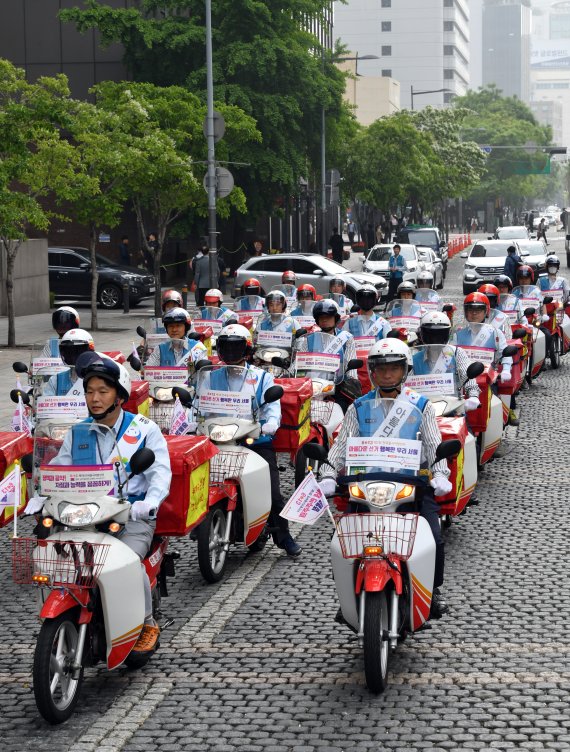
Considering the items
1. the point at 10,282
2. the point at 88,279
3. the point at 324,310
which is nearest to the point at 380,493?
the point at 324,310

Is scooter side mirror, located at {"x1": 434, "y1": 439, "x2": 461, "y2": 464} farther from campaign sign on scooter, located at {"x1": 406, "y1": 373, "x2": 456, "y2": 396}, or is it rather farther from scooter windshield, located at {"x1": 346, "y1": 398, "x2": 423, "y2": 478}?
campaign sign on scooter, located at {"x1": 406, "y1": 373, "x2": 456, "y2": 396}

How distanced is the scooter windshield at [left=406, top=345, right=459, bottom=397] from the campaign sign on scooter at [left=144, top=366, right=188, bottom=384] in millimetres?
2263

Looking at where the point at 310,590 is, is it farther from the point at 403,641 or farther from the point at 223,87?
the point at 223,87

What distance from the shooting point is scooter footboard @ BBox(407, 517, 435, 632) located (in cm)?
662

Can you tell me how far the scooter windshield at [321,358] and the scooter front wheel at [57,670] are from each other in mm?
6399

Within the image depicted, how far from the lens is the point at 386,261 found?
40.6 metres

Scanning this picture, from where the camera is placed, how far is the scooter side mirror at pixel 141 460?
6375 millimetres

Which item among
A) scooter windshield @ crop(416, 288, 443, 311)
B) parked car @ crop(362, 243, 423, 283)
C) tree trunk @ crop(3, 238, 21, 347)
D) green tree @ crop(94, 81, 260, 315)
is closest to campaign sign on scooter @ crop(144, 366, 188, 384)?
scooter windshield @ crop(416, 288, 443, 311)

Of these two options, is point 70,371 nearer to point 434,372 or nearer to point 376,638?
point 434,372

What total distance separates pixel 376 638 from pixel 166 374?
6.04 metres

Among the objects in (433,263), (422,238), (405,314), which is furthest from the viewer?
A: (422,238)

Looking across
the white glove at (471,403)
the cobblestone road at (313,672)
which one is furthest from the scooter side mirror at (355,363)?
the cobblestone road at (313,672)

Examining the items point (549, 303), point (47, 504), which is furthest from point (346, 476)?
point (549, 303)

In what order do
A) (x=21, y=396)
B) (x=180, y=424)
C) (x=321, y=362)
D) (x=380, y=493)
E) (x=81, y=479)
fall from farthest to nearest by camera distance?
1. (x=321, y=362)
2. (x=21, y=396)
3. (x=180, y=424)
4. (x=380, y=493)
5. (x=81, y=479)
